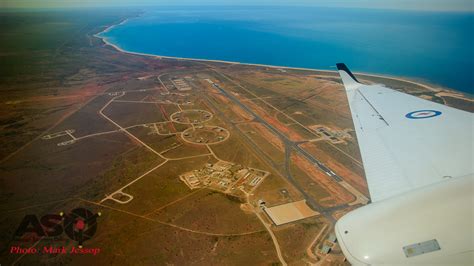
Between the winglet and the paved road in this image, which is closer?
the winglet

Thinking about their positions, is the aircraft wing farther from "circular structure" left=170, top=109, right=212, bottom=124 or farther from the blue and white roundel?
"circular structure" left=170, top=109, right=212, bottom=124

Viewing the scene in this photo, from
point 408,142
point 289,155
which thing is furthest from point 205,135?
point 408,142

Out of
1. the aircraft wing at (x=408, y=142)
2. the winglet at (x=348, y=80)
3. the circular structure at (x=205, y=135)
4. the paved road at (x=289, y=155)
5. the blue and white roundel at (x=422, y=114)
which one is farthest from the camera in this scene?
the circular structure at (x=205, y=135)

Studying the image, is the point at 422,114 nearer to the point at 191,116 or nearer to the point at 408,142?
the point at 408,142

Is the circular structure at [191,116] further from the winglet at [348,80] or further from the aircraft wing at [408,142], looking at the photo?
the aircraft wing at [408,142]

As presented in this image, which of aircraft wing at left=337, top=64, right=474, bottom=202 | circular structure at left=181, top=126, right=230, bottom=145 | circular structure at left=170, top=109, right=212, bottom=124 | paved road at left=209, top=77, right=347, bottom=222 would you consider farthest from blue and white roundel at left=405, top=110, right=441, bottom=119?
circular structure at left=170, top=109, right=212, bottom=124

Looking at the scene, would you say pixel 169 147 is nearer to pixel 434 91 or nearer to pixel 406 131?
pixel 406 131

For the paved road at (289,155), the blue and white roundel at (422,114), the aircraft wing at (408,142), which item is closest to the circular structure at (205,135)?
the paved road at (289,155)
